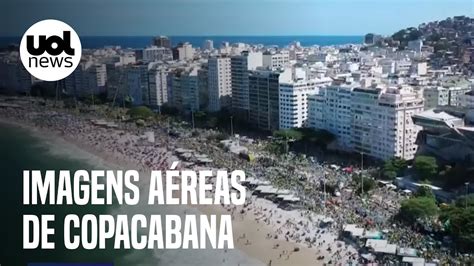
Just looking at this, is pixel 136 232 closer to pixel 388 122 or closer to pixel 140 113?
pixel 388 122

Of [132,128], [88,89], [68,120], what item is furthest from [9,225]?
[88,89]

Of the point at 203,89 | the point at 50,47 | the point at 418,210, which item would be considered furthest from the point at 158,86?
the point at 418,210

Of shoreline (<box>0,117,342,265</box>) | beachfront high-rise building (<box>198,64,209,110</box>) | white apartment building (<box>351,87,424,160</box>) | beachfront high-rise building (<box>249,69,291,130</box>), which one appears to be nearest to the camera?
shoreline (<box>0,117,342,265</box>)

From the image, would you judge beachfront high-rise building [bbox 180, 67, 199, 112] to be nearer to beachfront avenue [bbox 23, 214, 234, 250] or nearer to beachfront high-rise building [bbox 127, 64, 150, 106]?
beachfront high-rise building [bbox 127, 64, 150, 106]

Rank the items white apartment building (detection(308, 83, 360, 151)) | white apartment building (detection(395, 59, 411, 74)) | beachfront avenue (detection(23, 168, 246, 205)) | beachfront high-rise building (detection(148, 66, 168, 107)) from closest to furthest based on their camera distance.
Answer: beachfront avenue (detection(23, 168, 246, 205)) < white apartment building (detection(308, 83, 360, 151)) < beachfront high-rise building (detection(148, 66, 168, 107)) < white apartment building (detection(395, 59, 411, 74))

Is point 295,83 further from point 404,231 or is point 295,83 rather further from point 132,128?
point 404,231

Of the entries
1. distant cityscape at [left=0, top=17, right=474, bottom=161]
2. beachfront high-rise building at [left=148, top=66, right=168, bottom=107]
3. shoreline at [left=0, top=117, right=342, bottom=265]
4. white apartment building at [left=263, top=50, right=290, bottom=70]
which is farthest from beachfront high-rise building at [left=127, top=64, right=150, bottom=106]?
shoreline at [left=0, top=117, right=342, bottom=265]
